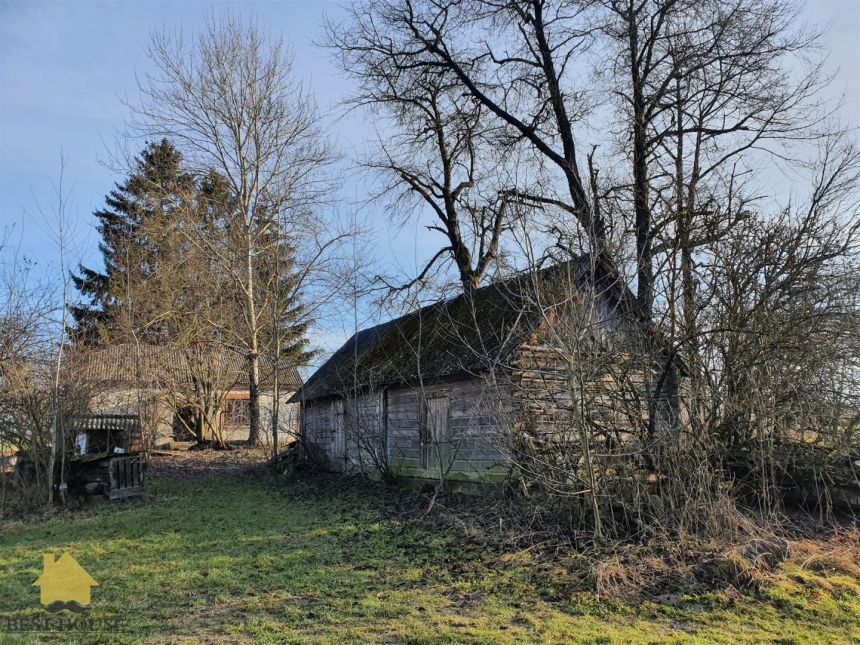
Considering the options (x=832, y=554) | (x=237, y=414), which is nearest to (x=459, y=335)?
(x=832, y=554)

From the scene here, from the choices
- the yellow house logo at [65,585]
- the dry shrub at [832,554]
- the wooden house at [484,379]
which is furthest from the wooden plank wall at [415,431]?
the yellow house logo at [65,585]

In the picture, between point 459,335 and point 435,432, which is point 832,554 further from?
point 435,432

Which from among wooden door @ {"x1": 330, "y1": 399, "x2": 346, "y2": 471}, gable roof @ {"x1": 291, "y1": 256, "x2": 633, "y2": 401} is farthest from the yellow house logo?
wooden door @ {"x1": 330, "y1": 399, "x2": 346, "y2": 471}

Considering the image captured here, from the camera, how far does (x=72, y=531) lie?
9930 millimetres

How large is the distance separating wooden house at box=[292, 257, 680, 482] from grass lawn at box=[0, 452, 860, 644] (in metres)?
2.08

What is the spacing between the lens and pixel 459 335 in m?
11.8

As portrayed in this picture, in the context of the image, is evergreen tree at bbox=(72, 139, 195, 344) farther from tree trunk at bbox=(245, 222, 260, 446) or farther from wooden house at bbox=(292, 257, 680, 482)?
wooden house at bbox=(292, 257, 680, 482)

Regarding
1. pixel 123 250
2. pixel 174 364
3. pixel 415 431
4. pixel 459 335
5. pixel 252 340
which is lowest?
pixel 415 431

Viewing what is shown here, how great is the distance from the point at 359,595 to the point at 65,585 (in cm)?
329

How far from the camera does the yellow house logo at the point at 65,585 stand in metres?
6.18

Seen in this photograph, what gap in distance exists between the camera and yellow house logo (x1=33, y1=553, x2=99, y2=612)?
6176 millimetres

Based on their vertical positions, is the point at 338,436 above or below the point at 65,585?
above

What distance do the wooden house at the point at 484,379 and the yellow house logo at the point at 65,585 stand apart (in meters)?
5.19

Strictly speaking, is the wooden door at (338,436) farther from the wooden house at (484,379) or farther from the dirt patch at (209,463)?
the dirt patch at (209,463)
